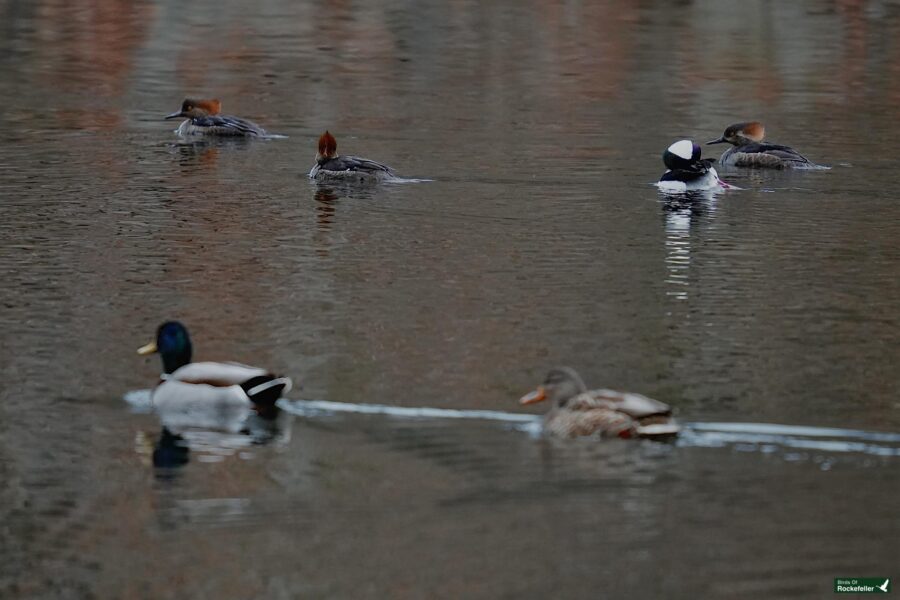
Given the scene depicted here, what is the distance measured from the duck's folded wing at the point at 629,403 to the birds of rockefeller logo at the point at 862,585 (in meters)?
2.24

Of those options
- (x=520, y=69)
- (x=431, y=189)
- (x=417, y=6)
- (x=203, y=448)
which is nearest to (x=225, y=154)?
(x=431, y=189)

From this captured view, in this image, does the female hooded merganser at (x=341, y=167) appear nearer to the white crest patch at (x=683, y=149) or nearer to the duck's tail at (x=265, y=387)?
the white crest patch at (x=683, y=149)

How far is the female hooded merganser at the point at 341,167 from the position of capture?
21.2 meters

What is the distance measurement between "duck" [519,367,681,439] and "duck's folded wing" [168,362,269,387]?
1919 mm

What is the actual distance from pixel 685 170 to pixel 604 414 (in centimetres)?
1046

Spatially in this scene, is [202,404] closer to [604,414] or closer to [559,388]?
[559,388]

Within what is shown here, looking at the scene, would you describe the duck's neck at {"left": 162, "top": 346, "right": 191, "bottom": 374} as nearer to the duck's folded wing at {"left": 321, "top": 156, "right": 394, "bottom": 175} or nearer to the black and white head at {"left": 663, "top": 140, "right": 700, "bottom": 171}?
the duck's folded wing at {"left": 321, "top": 156, "right": 394, "bottom": 175}

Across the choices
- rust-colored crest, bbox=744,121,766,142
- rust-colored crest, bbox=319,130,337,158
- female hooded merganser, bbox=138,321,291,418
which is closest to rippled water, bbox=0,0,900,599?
female hooded merganser, bbox=138,321,291,418

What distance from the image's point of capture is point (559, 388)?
38.0ft

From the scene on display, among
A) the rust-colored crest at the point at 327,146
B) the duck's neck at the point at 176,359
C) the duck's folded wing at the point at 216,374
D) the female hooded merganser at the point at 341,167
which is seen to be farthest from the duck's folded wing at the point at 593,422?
the rust-colored crest at the point at 327,146

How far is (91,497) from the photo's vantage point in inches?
410

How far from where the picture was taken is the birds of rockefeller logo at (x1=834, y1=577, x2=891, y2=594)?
29.5 feet

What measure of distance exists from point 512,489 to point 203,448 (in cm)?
211

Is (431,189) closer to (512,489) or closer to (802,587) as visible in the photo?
(512,489)
